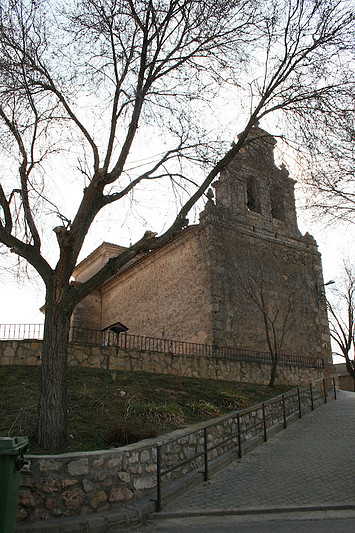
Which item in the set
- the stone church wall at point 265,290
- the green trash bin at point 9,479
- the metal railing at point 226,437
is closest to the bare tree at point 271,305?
the stone church wall at point 265,290

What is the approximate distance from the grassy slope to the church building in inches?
173

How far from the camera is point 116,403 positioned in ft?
29.2

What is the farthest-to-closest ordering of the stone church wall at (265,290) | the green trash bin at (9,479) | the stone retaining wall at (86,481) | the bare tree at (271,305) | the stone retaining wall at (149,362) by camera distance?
the bare tree at (271,305) → the stone church wall at (265,290) → the stone retaining wall at (149,362) → the stone retaining wall at (86,481) → the green trash bin at (9,479)

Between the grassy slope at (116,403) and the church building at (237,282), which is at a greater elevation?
the church building at (237,282)

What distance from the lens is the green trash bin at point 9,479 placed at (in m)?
4.32

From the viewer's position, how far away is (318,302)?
20.6 m

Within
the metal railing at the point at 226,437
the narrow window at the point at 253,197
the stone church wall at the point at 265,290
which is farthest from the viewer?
the narrow window at the point at 253,197

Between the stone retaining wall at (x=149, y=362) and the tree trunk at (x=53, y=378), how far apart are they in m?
4.19

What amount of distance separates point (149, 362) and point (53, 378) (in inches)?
223

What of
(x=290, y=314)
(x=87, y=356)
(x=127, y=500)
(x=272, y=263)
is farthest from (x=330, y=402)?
(x=127, y=500)

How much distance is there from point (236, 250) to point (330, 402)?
22.4ft

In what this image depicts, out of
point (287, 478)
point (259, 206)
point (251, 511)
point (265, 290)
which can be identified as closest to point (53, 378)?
point (251, 511)

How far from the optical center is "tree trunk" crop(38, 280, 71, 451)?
21.6ft

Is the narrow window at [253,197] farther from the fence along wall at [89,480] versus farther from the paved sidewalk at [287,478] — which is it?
the fence along wall at [89,480]
